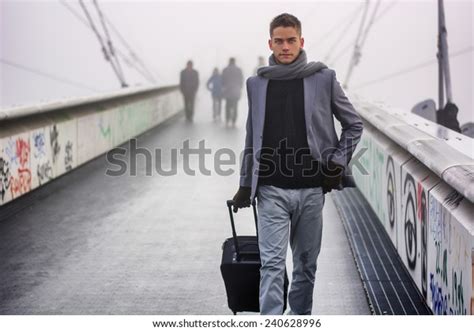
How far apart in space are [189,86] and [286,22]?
20.6 m

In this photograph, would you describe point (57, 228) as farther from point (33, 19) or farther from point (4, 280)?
point (33, 19)

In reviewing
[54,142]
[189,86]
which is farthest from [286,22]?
[189,86]

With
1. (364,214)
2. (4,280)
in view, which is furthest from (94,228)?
(364,214)

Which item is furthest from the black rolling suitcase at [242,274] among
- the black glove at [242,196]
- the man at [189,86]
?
the man at [189,86]

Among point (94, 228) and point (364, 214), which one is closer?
point (94, 228)

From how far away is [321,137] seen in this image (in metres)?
4.64

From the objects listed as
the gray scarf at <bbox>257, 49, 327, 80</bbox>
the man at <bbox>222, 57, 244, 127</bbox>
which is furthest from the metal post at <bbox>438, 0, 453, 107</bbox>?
the man at <bbox>222, 57, 244, 127</bbox>

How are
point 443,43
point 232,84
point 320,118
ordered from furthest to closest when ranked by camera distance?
point 232,84 < point 443,43 < point 320,118

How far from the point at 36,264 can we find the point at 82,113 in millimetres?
6250

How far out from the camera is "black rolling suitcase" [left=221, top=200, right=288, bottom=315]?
4.91 meters

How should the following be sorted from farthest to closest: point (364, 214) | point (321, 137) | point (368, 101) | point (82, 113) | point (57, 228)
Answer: point (82, 113), point (368, 101), point (364, 214), point (57, 228), point (321, 137)

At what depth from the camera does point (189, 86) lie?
985 inches

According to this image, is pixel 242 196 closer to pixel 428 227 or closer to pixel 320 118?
pixel 320 118

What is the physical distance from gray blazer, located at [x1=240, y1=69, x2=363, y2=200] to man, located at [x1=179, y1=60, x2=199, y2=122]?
2024 centimetres
